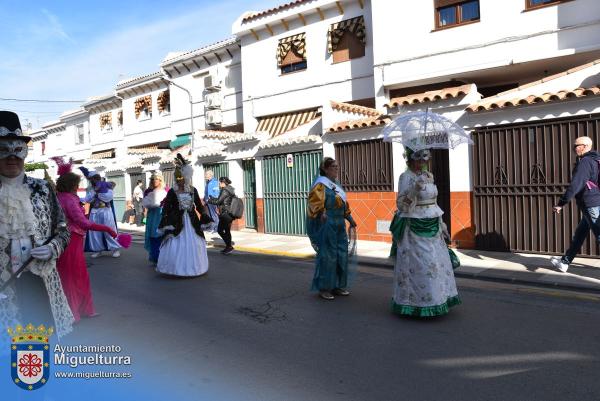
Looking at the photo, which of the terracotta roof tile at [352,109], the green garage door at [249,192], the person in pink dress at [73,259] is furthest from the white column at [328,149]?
the person in pink dress at [73,259]

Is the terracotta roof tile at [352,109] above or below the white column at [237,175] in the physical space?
above

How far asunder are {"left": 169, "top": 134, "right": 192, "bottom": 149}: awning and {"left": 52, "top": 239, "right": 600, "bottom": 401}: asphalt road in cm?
Answer: 1484

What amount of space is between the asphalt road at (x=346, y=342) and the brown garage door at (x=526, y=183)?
8.64ft

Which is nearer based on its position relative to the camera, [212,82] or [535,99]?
[535,99]

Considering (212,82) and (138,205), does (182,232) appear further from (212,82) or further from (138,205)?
(138,205)

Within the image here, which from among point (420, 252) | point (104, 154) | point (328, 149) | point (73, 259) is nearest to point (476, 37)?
point (328, 149)

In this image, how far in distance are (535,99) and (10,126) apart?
870 cm

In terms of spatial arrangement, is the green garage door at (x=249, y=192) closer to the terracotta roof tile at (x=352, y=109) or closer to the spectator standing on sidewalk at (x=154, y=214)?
the terracotta roof tile at (x=352, y=109)

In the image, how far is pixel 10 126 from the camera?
3281 millimetres

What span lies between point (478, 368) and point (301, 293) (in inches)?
131

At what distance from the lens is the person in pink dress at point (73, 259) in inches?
236

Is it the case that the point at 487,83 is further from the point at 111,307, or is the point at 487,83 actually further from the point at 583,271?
the point at 111,307

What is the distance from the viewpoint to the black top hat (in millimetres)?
3234

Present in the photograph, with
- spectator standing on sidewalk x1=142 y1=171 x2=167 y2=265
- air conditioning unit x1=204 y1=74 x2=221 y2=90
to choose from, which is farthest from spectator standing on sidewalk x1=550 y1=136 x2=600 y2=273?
air conditioning unit x1=204 y1=74 x2=221 y2=90
